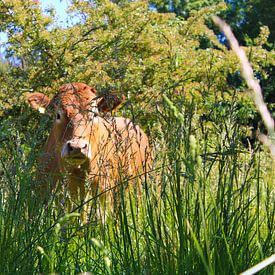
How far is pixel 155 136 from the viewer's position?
21.2ft

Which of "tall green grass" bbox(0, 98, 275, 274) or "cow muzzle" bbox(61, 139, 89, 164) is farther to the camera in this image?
"cow muzzle" bbox(61, 139, 89, 164)

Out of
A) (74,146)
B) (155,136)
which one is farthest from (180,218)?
(74,146)

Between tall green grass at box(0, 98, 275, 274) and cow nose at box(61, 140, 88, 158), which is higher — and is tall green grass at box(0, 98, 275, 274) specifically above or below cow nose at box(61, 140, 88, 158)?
below

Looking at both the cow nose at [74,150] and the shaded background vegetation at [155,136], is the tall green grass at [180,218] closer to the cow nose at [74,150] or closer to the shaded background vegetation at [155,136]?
the shaded background vegetation at [155,136]

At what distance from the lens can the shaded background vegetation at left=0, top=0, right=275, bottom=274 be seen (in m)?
3.12

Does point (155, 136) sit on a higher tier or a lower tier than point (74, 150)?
lower

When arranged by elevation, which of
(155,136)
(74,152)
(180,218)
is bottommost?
(180,218)

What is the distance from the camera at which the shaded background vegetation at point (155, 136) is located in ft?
10.3

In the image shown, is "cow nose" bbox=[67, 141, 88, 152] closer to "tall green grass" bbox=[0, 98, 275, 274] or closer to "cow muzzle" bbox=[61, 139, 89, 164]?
"cow muzzle" bbox=[61, 139, 89, 164]

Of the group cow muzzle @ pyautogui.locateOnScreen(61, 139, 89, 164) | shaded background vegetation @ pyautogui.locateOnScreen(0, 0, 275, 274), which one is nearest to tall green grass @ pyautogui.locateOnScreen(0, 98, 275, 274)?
shaded background vegetation @ pyautogui.locateOnScreen(0, 0, 275, 274)

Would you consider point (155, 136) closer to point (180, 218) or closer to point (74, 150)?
point (74, 150)

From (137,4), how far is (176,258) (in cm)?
988

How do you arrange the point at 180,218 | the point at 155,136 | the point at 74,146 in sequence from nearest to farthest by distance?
1. the point at 180,218
2. the point at 155,136
3. the point at 74,146

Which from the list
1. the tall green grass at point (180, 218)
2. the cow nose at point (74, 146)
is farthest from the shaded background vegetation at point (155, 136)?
the cow nose at point (74, 146)
